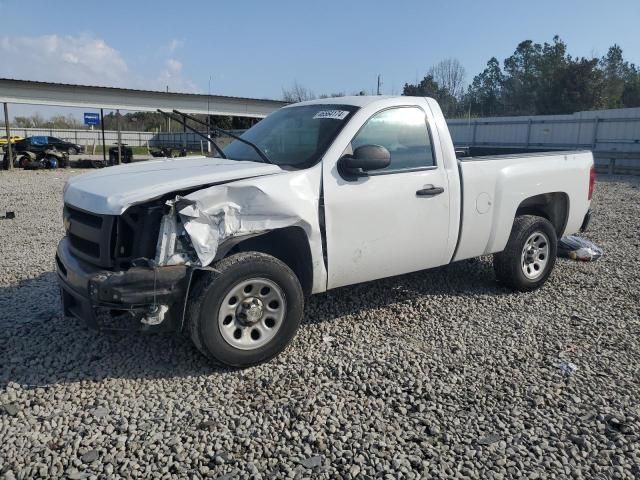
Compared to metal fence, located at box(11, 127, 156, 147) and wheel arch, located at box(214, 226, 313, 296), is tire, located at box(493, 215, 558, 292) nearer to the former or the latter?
wheel arch, located at box(214, 226, 313, 296)

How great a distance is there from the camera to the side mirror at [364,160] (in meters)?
4.01

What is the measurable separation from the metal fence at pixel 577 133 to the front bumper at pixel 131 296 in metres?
18.5

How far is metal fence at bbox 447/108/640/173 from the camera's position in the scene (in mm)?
21594

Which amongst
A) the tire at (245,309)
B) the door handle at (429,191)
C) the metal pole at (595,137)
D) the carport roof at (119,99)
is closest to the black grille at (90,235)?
the tire at (245,309)

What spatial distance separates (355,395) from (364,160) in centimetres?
175

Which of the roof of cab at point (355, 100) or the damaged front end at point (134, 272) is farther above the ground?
the roof of cab at point (355, 100)

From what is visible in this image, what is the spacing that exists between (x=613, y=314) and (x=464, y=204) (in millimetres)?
1858

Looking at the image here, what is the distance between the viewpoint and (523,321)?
4836 millimetres

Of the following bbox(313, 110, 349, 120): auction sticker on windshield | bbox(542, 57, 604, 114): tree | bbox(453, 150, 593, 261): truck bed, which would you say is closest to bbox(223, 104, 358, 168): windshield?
bbox(313, 110, 349, 120): auction sticker on windshield

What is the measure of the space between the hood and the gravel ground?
4.15ft

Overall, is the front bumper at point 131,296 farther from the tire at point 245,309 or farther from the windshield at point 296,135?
the windshield at point 296,135

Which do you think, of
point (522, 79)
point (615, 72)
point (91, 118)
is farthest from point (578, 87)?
point (91, 118)

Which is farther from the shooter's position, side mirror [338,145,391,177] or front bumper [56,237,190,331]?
side mirror [338,145,391,177]

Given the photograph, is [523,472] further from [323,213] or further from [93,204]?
[93,204]
